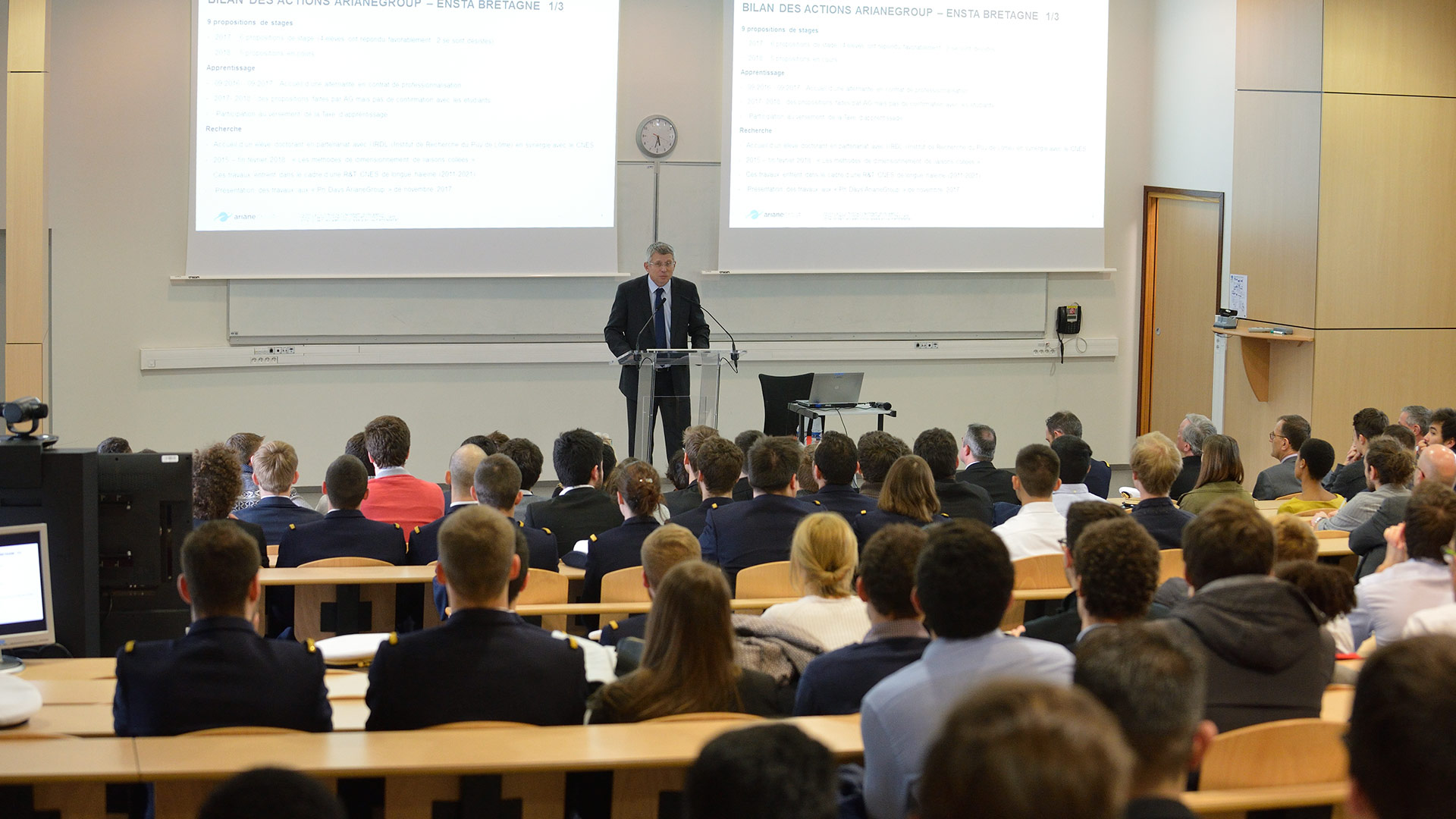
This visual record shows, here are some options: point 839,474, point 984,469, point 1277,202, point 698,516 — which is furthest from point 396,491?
point 1277,202

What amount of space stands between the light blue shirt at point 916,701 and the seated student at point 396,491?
323cm

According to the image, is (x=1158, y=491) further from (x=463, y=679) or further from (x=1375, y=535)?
(x=463, y=679)

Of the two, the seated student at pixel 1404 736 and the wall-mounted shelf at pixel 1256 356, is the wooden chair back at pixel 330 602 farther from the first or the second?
the wall-mounted shelf at pixel 1256 356

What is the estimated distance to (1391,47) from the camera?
8.02 metres

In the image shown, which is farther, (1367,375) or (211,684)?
(1367,375)

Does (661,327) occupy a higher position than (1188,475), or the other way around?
(661,327)

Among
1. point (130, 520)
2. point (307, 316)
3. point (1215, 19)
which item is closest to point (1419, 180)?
point (1215, 19)

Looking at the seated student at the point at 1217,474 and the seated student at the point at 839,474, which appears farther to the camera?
the seated student at the point at 1217,474

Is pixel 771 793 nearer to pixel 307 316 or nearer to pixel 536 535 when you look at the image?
pixel 536 535

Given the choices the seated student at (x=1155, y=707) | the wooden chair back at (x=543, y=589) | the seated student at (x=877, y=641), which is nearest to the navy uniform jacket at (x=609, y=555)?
the wooden chair back at (x=543, y=589)

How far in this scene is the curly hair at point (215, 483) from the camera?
415cm

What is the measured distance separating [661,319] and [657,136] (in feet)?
5.26

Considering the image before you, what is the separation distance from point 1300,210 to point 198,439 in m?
7.21

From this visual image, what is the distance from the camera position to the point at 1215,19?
871 cm
